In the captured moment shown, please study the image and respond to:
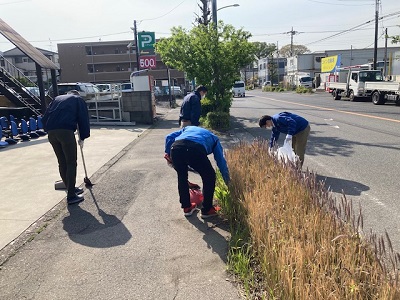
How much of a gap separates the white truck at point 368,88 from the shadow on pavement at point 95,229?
20.6 meters

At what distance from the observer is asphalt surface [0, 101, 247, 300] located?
2.89m

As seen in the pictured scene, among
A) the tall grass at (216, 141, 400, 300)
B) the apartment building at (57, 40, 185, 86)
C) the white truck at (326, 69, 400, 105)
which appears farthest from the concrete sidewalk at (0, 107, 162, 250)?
the apartment building at (57, 40, 185, 86)

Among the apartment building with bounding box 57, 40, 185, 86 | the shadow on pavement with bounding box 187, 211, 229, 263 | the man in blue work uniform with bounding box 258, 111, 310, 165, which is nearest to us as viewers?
the shadow on pavement with bounding box 187, 211, 229, 263

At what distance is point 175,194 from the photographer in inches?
213

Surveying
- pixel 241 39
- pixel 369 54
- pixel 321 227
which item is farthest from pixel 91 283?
pixel 369 54

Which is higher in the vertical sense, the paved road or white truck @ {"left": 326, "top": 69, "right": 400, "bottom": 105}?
white truck @ {"left": 326, "top": 69, "right": 400, "bottom": 105}

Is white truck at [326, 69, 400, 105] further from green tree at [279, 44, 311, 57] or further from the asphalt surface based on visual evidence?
green tree at [279, 44, 311, 57]

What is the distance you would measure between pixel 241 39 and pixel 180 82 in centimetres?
5234

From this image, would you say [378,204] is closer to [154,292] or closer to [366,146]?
[154,292]

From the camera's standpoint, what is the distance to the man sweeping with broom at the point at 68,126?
504 centimetres

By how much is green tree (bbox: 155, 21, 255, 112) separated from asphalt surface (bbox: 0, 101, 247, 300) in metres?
8.01

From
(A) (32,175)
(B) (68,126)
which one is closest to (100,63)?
(A) (32,175)

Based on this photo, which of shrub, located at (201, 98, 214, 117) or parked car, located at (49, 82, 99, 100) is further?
parked car, located at (49, 82, 99, 100)

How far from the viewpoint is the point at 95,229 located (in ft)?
13.8
